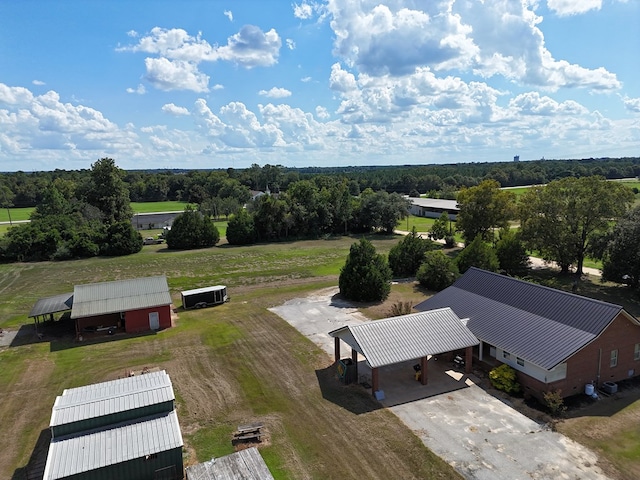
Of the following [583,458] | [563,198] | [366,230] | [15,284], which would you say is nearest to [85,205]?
[15,284]

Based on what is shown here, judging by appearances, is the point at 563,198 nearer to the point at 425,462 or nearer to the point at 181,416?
the point at 425,462

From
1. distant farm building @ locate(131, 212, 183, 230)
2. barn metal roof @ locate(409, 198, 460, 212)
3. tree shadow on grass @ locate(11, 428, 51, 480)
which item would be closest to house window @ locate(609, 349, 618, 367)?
tree shadow on grass @ locate(11, 428, 51, 480)

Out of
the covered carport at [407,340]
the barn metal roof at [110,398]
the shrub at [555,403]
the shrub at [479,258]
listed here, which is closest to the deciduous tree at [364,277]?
the shrub at [479,258]

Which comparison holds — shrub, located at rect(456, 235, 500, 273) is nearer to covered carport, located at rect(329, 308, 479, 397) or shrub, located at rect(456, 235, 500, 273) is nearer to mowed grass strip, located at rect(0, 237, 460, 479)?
mowed grass strip, located at rect(0, 237, 460, 479)

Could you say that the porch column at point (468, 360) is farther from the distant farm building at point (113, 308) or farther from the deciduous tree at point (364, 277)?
the distant farm building at point (113, 308)

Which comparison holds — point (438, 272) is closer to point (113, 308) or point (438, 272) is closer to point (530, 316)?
point (530, 316)

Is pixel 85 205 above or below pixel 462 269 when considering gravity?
above

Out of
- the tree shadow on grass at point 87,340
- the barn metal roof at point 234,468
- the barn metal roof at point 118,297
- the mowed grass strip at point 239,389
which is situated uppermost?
the barn metal roof at point 118,297

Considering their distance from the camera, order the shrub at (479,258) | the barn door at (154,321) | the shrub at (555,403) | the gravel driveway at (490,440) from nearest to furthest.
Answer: the gravel driveway at (490,440)
the shrub at (555,403)
the barn door at (154,321)
the shrub at (479,258)
